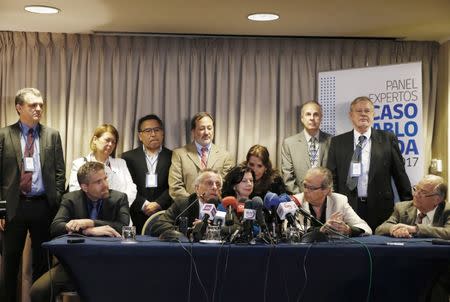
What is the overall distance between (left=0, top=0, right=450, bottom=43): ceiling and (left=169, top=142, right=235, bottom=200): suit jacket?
3.72 feet

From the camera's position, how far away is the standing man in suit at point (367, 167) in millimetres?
6180

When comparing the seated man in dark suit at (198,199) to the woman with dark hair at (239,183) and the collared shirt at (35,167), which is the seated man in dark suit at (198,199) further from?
the collared shirt at (35,167)

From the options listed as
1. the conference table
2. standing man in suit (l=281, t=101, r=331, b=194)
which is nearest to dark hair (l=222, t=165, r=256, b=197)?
the conference table

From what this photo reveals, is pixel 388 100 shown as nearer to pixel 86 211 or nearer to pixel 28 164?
pixel 86 211

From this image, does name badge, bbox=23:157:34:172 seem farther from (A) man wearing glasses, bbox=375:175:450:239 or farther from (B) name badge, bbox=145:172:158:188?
(A) man wearing glasses, bbox=375:175:450:239

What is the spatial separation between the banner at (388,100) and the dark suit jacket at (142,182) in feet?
5.23

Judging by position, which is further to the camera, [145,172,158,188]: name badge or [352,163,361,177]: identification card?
[145,172,158,188]: name badge

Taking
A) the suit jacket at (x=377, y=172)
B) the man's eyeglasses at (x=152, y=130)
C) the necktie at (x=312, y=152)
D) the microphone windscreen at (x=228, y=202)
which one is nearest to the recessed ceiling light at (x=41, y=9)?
the man's eyeglasses at (x=152, y=130)

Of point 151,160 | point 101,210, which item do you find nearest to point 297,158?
point 151,160

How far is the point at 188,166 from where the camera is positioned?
6.36 meters

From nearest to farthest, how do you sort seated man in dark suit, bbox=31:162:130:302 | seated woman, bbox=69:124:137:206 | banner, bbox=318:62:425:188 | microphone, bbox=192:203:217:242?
microphone, bbox=192:203:217:242 → seated man in dark suit, bbox=31:162:130:302 → seated woman, bbox=69:124:137:206 → banner, bbox=318:62:425:188

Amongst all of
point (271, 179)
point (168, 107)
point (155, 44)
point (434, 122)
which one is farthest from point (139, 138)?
point (434, 122)

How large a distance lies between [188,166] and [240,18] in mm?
1376

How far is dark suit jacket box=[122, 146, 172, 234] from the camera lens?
6.29 m
